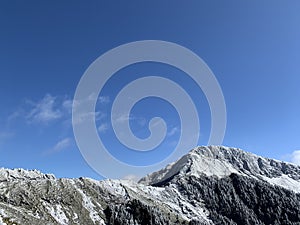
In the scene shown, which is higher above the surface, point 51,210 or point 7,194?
point 7,194

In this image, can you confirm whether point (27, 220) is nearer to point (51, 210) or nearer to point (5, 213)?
point (5, 213)

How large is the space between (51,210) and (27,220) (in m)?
25.4

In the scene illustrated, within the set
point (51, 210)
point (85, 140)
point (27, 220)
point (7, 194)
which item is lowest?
point (85, 140)

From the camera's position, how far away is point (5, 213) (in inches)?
6447

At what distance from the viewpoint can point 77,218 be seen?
630 ft

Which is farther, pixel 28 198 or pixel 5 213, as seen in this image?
pixel 28 198

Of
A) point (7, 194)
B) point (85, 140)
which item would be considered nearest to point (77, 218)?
point (7, 194)

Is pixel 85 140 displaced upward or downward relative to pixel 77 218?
downward

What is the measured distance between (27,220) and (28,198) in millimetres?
31264

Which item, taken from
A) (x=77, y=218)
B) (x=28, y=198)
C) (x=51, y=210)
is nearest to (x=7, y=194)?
(x=28, y=198)

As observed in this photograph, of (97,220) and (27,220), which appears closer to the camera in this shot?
(27,220)

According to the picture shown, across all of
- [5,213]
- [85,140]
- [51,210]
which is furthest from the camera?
[51,210]

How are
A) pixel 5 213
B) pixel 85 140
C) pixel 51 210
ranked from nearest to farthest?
pixel 85 140 < pixel 5 213 < pixel 51 210

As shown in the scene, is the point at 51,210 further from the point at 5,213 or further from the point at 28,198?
the point at 5,213
